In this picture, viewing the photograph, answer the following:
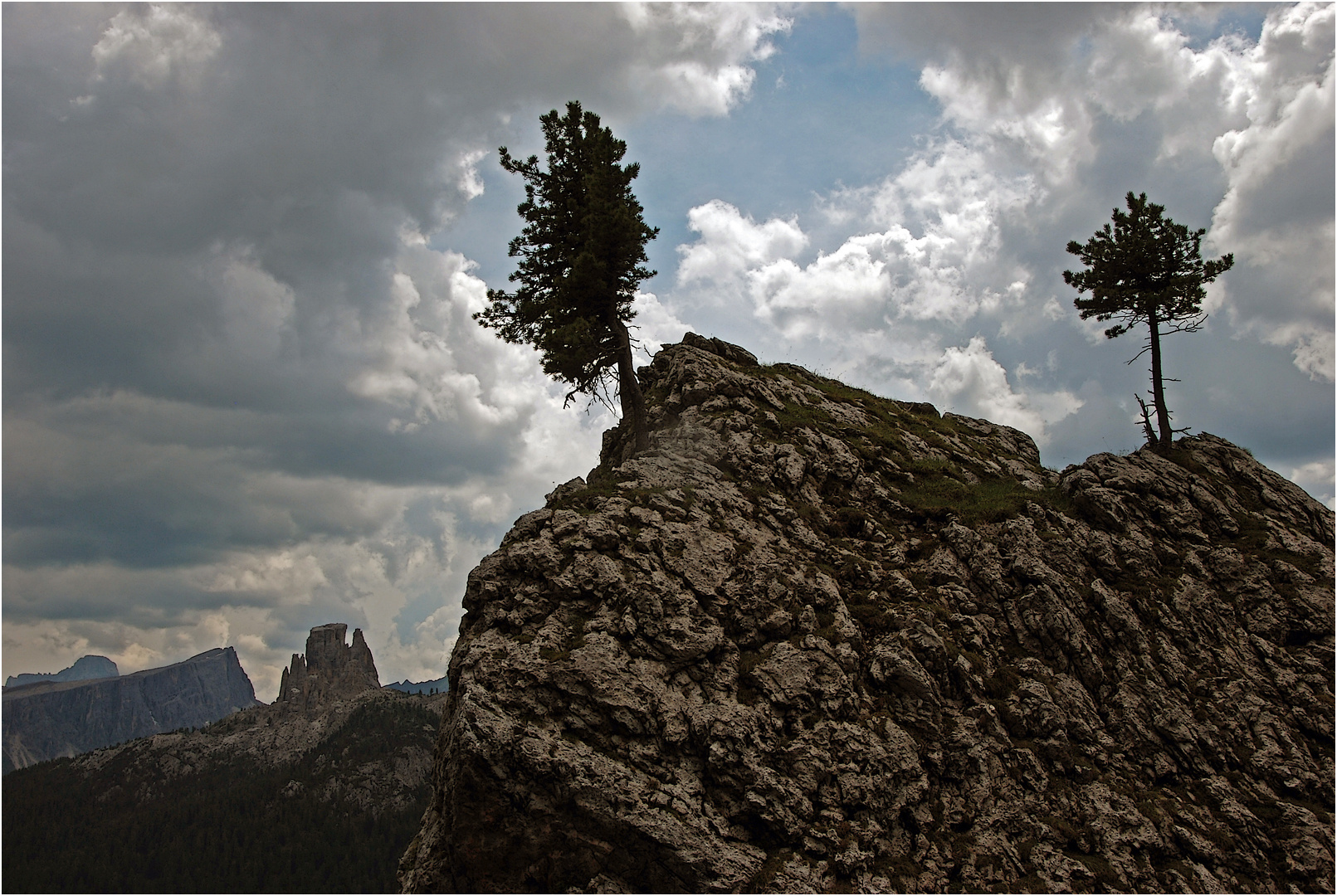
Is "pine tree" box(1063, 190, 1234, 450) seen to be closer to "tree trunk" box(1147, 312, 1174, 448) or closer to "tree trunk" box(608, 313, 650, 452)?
"tree trunk" box(1147, 312, 1174, 448)

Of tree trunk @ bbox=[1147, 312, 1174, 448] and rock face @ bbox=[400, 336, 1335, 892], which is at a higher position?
tree trunk @ bbox=[1147, 312, 1174, 448]

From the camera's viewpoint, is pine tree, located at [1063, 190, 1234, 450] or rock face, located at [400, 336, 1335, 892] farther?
pine tree, located at [1063, 190, 1234, 450]

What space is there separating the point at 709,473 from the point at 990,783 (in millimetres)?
16398

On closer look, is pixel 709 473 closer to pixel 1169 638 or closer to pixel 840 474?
pixel 840 474

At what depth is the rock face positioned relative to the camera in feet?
64.8

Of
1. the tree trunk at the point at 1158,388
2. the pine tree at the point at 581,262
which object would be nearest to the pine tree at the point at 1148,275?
the tree trunk at the point at 1158,388

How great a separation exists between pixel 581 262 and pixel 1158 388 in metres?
34.7

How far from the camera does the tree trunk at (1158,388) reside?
131ft

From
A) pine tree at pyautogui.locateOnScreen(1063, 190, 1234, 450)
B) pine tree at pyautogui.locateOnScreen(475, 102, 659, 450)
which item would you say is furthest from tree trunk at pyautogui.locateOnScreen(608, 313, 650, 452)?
pine tree at pyautogui.locateOnScreen(1063, 190, 1234, 450)

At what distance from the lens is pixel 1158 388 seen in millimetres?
40781

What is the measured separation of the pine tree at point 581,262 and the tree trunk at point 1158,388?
3019cm

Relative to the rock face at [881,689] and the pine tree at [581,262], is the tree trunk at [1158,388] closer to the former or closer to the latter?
the rock face at [881,689]

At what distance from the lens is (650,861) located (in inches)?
751

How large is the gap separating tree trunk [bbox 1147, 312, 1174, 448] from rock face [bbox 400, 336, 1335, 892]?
6.39 metres
